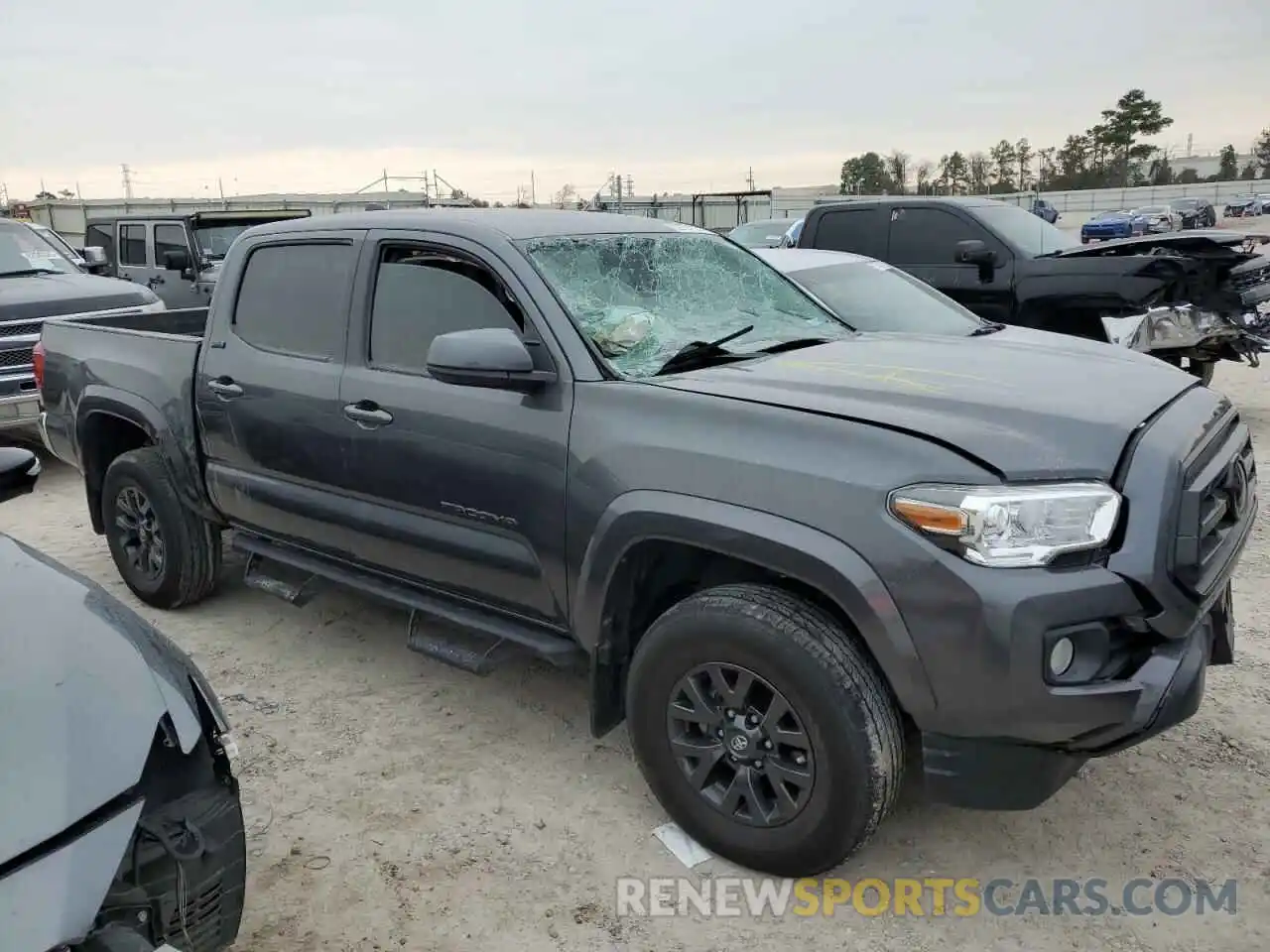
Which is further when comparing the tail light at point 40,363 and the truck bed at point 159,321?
the truck bed at point 159,321

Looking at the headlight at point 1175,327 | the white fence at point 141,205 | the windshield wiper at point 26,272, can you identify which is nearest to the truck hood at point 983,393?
the headlight at point 1175,327

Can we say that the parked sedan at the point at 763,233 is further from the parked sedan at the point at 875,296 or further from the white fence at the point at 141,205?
the white fence at the point at 141,205

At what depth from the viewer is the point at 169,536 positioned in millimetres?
4766

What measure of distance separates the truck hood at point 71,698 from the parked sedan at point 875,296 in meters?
4.28

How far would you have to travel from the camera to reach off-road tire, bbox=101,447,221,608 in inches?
186

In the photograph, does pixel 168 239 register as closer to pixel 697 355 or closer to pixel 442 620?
pixel 442 620

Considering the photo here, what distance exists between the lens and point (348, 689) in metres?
4.19

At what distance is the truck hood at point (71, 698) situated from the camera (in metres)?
1.73

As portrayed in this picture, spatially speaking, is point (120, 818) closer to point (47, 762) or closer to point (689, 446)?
point (47, 762)

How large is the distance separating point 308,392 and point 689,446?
183 centimetres

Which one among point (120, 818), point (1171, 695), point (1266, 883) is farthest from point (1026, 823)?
point (120, 818)

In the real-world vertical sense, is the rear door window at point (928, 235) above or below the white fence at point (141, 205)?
below

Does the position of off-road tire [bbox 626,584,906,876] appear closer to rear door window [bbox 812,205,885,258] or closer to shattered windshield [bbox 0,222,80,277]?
rear door window [bbox 812,205,885,258]

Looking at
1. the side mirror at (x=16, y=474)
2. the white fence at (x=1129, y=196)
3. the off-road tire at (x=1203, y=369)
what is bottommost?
the off-road tire at (x=1203, y=369)
